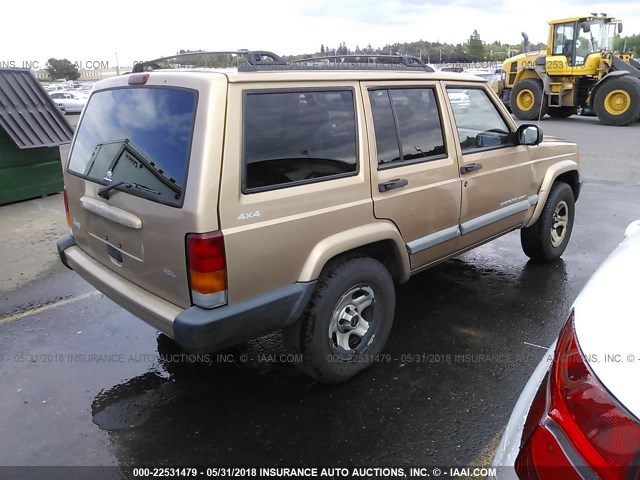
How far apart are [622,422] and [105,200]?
2845 millimetres

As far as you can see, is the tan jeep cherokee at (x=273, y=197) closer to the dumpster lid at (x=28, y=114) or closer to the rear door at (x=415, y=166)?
the rear door at (x=415, y=166)

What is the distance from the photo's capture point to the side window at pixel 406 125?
3322 mm

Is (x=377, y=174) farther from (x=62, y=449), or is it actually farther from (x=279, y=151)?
(x=62, y=449)

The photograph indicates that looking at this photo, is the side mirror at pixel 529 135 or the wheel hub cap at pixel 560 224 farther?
the wheel hub cap at pixel 560 224

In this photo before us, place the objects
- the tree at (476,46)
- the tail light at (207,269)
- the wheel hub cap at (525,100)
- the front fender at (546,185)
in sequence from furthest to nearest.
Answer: the tree at (476,46) < the wheel hub cap at (525,100) < the front fender at (546,185) < the tail light at (207,269)

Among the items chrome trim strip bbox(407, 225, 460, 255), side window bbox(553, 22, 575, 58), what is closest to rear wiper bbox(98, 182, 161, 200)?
chrome trim strip bbox(407, 225, 460, 255)

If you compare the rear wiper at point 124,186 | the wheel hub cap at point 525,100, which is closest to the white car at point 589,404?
the rear wiper at point 124,186

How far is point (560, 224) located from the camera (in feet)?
17.0

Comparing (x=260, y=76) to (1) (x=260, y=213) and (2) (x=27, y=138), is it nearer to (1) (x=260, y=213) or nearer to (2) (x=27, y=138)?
(1) (x=260, y=213)

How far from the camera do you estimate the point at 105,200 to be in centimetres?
309

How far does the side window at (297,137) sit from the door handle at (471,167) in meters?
1.10

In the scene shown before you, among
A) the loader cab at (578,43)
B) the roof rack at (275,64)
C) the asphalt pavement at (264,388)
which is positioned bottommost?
the asphalt pavement at (264,388)

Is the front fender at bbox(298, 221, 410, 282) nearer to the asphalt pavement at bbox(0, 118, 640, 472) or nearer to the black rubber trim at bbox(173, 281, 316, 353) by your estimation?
the black rubber trim at bbox(173, 281, 316, 353)

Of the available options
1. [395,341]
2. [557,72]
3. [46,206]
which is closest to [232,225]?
[395,341]
